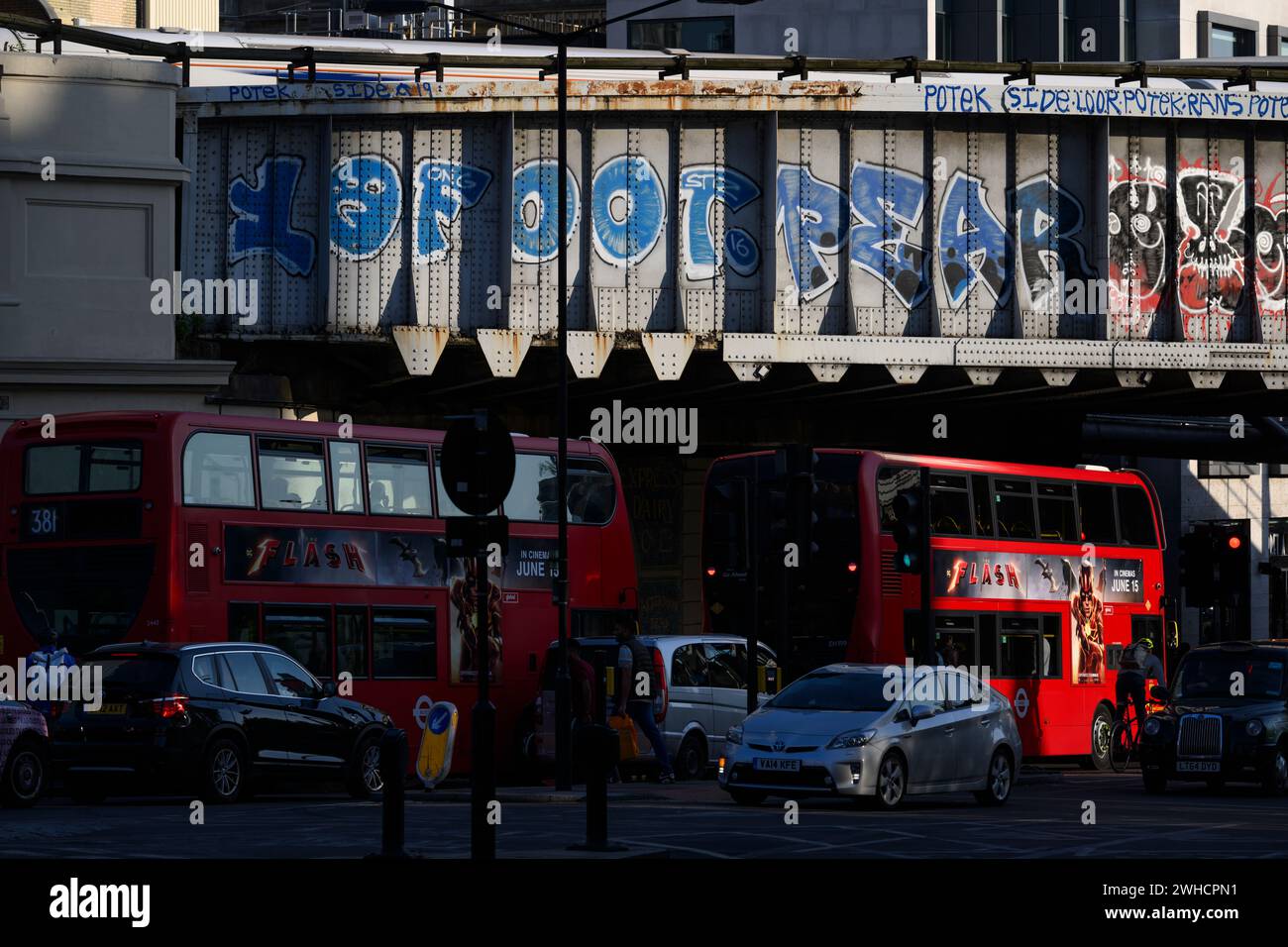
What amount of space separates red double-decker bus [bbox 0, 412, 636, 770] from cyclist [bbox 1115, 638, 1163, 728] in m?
8.39

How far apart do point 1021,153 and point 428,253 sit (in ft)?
30.6

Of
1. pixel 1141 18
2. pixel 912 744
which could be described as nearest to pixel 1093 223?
pixel 912 744

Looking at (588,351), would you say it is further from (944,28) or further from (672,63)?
(944,28)

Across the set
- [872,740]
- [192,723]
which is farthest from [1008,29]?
[192,723]

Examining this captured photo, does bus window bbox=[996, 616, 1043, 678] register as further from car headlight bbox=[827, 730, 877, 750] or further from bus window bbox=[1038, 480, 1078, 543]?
car headlight bbox=[827, 730, 877, 750]

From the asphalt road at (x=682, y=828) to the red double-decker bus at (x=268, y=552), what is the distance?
2.08 m

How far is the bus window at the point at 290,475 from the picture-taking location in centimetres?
2452

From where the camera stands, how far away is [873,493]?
29.4 m

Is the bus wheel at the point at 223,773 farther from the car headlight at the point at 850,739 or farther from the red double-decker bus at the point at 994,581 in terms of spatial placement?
the red double-decker bus at the point at 994,581

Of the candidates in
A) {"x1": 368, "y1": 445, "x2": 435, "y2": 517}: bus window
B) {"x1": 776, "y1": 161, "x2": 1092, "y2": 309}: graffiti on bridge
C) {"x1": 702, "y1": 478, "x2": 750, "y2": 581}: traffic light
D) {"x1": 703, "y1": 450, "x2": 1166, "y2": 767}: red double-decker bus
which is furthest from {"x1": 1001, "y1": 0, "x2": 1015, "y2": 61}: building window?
{"x1": 702, "y1": 478, "x2": 750, "y2": 581}: traffic light

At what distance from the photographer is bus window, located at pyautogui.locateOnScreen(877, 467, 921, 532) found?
2947 cm

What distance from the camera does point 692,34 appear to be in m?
67.9

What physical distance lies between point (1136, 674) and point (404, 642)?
10.6 metres
